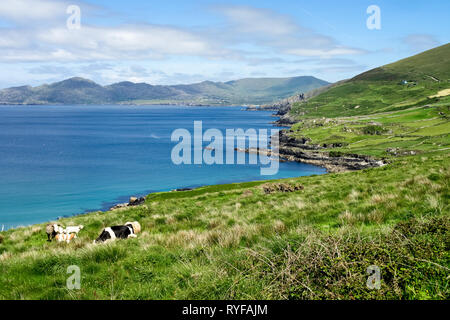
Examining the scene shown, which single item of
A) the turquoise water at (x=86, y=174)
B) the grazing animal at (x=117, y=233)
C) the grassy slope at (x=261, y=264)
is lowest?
the turquoise water at (x=86, y=174)

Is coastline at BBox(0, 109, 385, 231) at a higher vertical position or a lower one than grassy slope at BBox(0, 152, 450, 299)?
lower

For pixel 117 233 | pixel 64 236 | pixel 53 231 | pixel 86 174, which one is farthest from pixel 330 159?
pixel 117 233

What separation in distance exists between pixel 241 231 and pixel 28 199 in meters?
70.9

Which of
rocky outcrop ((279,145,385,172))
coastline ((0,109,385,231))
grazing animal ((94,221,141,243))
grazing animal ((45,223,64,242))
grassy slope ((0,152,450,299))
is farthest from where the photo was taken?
rocky outcrop ((279,145,385,172))

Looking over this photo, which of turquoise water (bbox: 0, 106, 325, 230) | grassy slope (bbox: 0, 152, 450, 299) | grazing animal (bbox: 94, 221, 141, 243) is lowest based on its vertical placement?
turquoise water (bbox: 0, 106, 325, 230)

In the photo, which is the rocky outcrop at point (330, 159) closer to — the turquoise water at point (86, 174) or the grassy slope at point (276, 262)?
the turquoise water at point (86, 174)

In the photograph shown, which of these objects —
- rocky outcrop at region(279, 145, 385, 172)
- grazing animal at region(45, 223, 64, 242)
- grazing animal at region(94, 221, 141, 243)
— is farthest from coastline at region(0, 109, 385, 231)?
grazing animal at region(94, 221, 141, 243)

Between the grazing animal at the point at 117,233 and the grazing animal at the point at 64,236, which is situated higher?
the grazing animal at the point at 117,233

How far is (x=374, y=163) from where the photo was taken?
305 feet

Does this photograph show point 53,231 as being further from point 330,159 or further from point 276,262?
point 330,159

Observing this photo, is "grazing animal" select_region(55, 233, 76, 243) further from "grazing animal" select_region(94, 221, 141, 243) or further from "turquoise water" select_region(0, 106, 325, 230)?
"turquoise water" select_region(0, 106, 325, 230)

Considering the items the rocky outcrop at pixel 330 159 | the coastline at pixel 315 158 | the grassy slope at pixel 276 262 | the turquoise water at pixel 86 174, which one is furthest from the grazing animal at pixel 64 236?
the rocky outcrop at pixel 330 159
